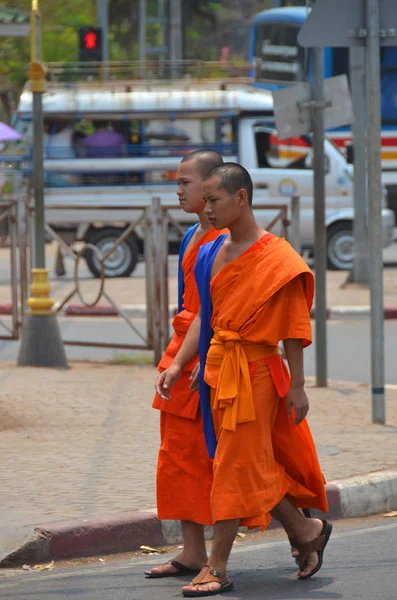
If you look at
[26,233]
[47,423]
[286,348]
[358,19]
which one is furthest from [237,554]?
[26,233]

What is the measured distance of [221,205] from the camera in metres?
4.78

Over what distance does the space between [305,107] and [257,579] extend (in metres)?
4.97

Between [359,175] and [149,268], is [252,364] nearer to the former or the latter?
[149,268]

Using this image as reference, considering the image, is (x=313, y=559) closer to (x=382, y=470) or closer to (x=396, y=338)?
(x=382, y=470)

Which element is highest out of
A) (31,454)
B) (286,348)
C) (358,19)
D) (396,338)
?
(358,19)

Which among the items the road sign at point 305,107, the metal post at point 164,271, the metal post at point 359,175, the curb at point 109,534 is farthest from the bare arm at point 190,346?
the metal post at point 359,175

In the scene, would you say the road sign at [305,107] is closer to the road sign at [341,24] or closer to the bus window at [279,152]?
the road sign at [341,24]

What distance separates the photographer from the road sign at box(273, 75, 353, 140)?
9.17m

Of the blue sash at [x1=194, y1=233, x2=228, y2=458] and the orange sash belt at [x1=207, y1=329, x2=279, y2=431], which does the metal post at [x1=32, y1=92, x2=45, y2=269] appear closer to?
the blue sash at [x1=194, y1=233, x2=228, y2=458]

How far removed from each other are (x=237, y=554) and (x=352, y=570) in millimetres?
592

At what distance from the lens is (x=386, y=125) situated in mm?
23891

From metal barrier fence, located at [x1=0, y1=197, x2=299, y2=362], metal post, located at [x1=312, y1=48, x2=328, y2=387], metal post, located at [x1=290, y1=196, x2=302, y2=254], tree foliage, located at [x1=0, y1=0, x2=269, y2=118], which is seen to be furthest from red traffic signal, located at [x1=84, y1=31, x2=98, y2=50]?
metal post, located at [x1=312, y1=48, x2=328, y2=387]

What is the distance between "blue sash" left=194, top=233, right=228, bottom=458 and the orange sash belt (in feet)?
0.26

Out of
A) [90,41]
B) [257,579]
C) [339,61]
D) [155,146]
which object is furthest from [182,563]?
[90,41]
